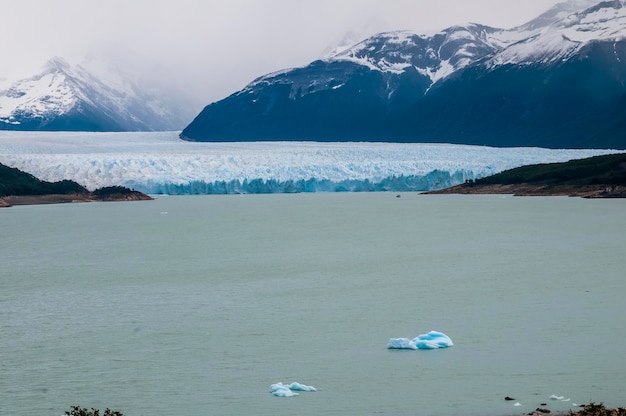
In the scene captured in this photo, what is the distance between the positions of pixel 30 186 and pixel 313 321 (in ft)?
139

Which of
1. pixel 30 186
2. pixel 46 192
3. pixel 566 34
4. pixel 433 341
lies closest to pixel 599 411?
pixel 433 341

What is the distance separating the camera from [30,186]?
180 feet

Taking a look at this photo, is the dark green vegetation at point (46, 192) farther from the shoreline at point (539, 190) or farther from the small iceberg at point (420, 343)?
the small iceberg at point (420, 343)

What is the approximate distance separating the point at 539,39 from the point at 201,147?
7940 cm

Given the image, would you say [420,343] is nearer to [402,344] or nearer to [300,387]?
[402,344]

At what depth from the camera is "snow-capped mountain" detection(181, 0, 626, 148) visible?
404 feet

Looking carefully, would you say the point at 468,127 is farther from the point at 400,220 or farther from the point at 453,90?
the point at 400,220

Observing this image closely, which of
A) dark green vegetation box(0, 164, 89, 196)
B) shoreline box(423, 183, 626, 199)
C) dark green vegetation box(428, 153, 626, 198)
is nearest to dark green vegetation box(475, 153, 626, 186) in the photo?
dark green vegetation box(428, 153, 626, 198)

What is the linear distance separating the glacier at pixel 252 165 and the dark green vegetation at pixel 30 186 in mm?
338

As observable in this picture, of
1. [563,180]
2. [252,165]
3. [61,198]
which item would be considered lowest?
[61,198]

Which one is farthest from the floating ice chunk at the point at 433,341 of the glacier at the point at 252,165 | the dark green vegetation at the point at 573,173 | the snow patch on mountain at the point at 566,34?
the snow patch on mountain at the point at 566,34

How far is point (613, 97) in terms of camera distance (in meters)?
121

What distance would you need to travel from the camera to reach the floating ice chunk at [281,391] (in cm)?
1123

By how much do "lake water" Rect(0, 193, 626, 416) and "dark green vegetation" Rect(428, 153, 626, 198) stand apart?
23.9m
